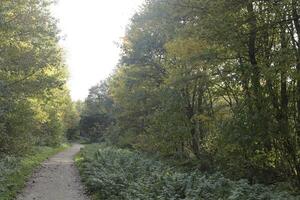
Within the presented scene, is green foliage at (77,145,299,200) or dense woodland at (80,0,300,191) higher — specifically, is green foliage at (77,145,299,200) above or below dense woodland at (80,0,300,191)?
below

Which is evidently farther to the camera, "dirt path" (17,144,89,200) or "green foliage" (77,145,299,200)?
"dirt path" (17,144,89,200)

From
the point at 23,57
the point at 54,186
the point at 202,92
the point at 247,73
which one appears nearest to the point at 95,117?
the point at 202,92

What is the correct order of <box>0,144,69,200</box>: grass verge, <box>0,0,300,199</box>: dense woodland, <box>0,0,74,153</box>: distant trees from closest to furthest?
<box>0,0,300,199</box>: dense woodland, <box>0,144,69,200</box>: grass verge, <box>0,0,74,153</box>: distant trees

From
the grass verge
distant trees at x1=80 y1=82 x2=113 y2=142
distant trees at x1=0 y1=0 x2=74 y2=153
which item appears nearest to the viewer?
the grass verge

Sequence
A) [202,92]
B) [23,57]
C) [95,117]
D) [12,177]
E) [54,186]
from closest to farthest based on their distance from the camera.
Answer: [54,186] < [12,177] < [23,57] < [202,92] < [95,117]

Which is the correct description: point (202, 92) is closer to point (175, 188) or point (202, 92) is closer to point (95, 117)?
point (175, 188)

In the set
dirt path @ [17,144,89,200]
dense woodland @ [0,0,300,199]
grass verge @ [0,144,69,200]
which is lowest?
dirt path @ [17,144,89,200]

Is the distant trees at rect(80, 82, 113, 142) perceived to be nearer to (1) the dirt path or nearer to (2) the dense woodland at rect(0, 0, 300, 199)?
(2) the dense woodland at rect(0, 0, 300, 199)

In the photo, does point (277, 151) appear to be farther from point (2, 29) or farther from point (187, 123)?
point (2, 29)

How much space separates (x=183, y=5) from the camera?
1280cm

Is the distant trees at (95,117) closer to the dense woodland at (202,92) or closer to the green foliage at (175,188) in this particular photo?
the dense woodland at (202,92)

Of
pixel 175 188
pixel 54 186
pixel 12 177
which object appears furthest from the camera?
pixel 12 177

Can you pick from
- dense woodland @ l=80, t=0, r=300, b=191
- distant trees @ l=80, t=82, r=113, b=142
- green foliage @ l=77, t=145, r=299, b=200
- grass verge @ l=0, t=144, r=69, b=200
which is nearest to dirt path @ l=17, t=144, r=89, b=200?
grass verge @ l=0, t=144, r=69, b=200

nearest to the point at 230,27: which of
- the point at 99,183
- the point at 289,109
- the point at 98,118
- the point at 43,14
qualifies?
the point at 289,109
